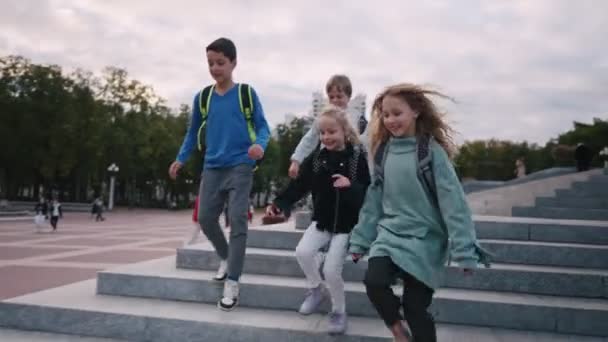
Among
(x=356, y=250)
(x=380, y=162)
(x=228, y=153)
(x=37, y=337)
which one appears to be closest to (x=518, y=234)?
(x=380, y=162)

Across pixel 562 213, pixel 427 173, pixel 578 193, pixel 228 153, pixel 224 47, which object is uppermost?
pixel 224 47

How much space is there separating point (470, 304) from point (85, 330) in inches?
119

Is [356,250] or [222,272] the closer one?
[356,250]

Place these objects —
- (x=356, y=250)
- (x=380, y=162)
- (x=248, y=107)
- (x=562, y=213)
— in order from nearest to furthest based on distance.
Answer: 1. (x=356, y=250)
2. (x=380, y=162)
3. (x=248, y=107)
4. (x=562, y=213)

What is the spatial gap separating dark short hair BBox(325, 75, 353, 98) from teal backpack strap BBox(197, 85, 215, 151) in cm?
112

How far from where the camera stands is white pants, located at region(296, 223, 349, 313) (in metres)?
3.34

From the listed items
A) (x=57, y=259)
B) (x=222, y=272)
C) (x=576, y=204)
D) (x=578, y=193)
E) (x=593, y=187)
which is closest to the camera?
(x=222, y=272)

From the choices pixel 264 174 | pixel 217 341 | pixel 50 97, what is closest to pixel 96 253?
pixel 217 341

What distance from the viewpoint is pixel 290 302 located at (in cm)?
386

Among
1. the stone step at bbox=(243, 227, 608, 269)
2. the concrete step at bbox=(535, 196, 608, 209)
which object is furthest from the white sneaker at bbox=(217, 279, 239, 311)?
the concrete step at bbox=(535, 196, 608, 209)

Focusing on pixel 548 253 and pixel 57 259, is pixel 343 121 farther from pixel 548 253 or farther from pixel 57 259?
pixel 57 259

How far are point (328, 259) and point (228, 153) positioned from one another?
118cm

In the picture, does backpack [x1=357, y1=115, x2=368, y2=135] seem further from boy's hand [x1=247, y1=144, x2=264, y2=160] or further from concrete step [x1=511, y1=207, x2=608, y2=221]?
concrete step [x1=511, y1=207, x2=608, y2=221]

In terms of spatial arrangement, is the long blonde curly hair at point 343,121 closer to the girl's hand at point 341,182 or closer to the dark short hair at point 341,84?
the girl's hand at point 341,182
